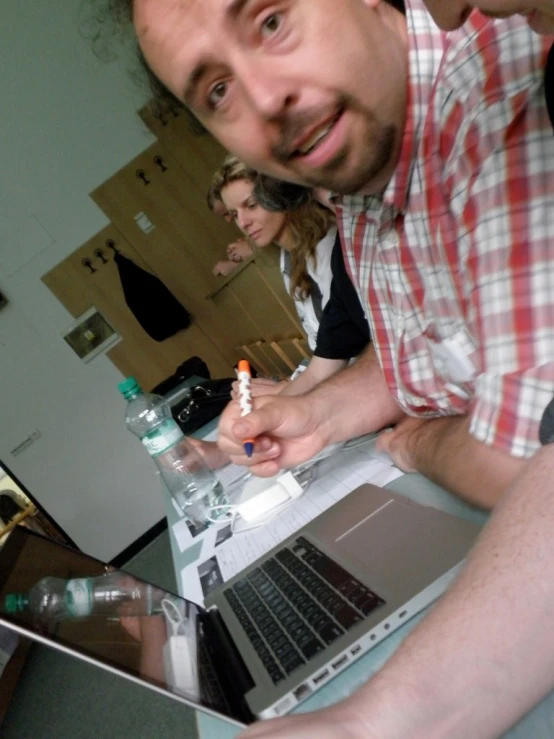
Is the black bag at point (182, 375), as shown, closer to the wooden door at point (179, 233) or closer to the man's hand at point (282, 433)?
the wooden door at point (179, 233)

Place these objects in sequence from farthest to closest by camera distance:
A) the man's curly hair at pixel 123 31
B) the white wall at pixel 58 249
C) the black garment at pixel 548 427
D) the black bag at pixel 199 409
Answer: the white wall at pixel 58 249 < the black bag at pixel 199 409 < the man's curly hair at pixel 123 31 < the black garment at pixel 548 427

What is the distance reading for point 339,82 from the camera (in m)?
0.67

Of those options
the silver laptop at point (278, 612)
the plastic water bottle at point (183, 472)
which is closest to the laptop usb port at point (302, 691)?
the silver laptop at point (278, 612)

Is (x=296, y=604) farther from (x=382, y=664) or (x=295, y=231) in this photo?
(x=295, y=231)

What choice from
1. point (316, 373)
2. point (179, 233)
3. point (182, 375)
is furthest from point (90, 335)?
point (316, 373)

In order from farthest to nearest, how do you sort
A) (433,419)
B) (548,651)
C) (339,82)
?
1. (433,419)
2. (339,82)
3. (548,651)

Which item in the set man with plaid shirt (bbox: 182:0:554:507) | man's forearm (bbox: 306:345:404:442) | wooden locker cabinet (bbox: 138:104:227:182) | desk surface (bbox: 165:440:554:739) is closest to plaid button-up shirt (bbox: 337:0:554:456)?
man with plaid shirt (bbox: 182:0:554:507)

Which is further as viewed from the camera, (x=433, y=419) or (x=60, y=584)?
(x=433, y=419)

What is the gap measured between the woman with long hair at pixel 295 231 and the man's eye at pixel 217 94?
0.43 meters

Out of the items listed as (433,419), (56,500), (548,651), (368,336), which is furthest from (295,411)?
(56,500)

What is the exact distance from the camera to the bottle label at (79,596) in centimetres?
65

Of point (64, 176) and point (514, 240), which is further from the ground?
point (64, 176)

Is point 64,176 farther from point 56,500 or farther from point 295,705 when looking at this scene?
point 295,705

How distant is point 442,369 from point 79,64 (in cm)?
326
